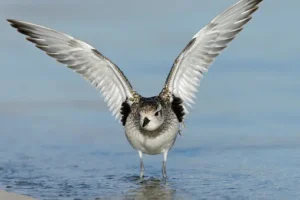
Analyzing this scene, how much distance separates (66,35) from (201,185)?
4.95 metres

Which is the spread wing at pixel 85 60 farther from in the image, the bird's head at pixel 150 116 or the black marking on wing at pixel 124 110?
the bird's head at pixel 150 116

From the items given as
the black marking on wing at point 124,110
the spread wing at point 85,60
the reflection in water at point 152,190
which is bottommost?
the reflection in water at point 152,190

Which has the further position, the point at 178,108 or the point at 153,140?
the point at 178,108

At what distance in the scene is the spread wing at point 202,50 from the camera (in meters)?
17.4

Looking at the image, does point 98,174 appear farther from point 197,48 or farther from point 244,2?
point 244,2

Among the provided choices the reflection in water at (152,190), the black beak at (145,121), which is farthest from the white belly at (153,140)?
the reflection in water at (152,190)

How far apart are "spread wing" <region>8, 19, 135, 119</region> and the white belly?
1.31 metres

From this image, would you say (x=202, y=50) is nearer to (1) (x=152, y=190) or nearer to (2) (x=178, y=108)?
(2) (x=178, y=108)

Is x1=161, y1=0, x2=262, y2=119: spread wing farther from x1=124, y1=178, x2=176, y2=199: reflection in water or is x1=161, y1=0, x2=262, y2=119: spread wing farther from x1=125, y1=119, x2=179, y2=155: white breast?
x1=124, y1=178, x2=176, y2=199: reflection in water

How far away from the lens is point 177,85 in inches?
705

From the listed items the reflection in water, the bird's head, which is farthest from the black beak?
the reflection in water

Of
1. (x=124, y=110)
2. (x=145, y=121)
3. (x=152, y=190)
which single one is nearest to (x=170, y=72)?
(x=124, y=110)

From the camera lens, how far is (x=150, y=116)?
52.6ft

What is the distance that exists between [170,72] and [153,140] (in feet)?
5.67
